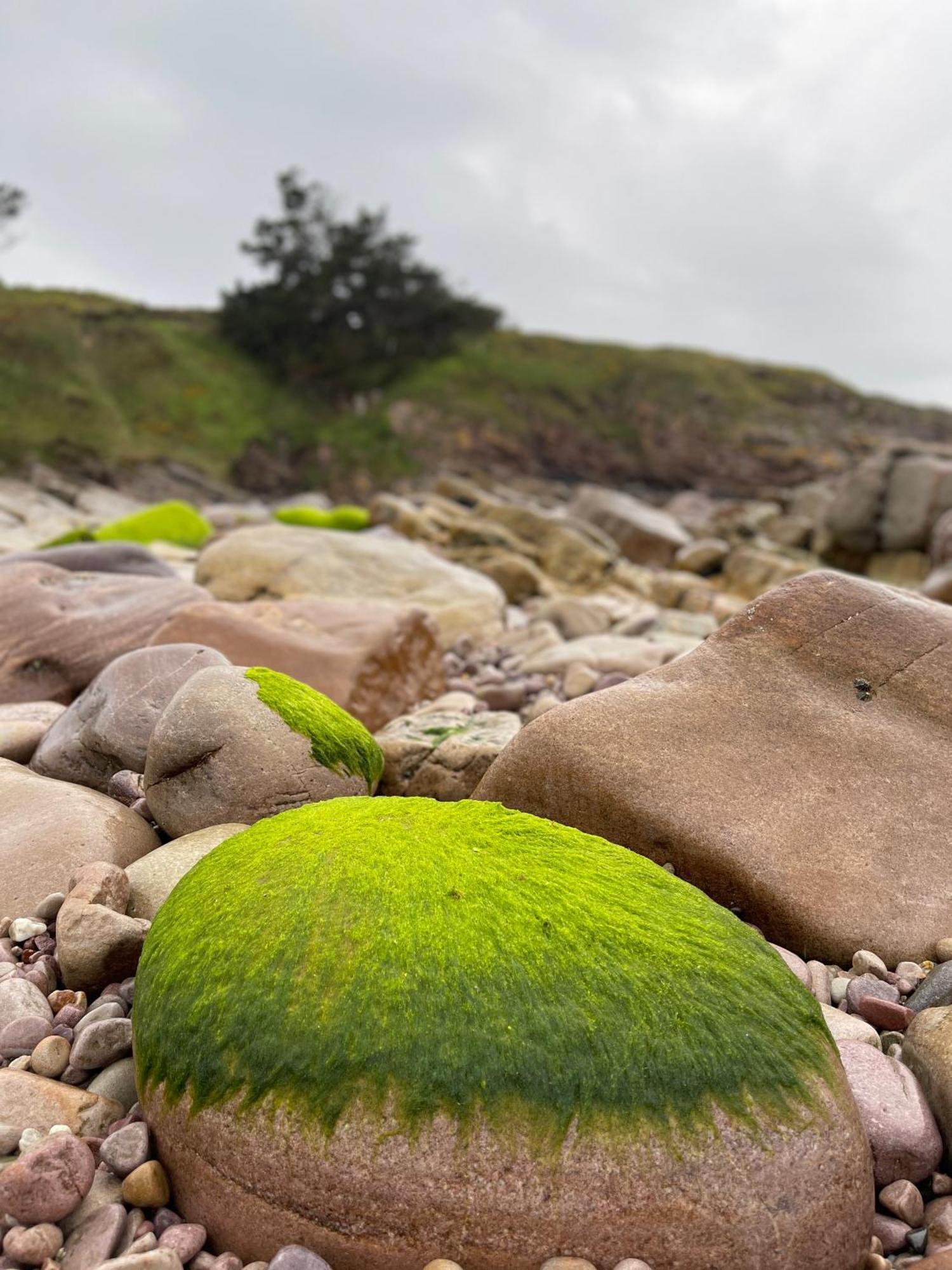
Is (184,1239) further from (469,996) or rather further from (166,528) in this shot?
(166,528)

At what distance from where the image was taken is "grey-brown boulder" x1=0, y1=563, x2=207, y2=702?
23.0 ft

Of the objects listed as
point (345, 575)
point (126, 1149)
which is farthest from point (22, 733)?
point (345, 575)

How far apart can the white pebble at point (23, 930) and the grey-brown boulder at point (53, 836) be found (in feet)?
0.41

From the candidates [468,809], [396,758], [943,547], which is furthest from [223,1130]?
Result: [943,547]

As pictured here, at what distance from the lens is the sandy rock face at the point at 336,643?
675cm

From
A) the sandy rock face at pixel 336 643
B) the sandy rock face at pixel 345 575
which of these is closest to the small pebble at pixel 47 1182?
the sandy rock face at pixel 336 643

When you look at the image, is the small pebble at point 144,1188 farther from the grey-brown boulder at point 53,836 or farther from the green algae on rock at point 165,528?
the green algae on rock at point 165,528

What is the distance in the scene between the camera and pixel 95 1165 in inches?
104

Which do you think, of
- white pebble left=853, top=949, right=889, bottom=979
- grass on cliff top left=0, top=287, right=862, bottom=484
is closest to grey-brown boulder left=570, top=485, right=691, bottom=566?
white pebble left=853, top=949, right=889, bottom=979

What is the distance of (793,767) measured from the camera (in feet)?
14.5

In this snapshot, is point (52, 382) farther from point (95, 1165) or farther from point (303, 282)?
point (95, 1165)

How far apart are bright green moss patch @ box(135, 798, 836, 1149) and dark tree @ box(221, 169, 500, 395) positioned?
158 feet

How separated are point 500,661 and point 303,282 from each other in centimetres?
4622

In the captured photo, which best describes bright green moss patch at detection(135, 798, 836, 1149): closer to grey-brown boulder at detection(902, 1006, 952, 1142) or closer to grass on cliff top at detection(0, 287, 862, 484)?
grey-brown boulder at detection(902, 1006, 952, 1142)
